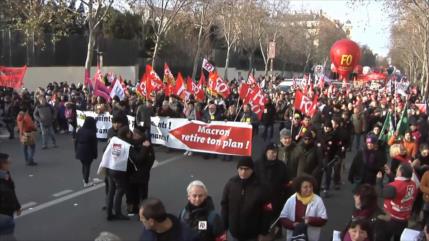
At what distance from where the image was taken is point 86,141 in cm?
990

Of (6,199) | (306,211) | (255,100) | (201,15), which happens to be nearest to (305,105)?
(255,100)

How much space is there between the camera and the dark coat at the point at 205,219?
14.2 ft

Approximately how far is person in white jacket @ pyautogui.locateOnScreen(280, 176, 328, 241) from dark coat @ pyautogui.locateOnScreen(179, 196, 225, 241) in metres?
1.15

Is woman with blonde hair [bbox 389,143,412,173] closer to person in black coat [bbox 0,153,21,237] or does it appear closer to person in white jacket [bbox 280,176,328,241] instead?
person in white jacket [bbox 280,176,328,241]

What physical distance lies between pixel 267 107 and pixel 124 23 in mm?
28168

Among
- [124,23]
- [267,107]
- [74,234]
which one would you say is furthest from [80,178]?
[124,23]

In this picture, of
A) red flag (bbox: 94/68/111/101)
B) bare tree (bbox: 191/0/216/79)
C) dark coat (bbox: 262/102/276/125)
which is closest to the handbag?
red flag (bbox: 94/68/111/101)

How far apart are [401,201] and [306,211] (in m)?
1.39

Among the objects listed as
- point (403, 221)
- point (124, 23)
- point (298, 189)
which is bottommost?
point (403, 221)

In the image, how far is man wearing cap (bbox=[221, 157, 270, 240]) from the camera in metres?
5.17

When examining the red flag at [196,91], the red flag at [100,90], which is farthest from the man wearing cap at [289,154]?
the red flag at [196,91]

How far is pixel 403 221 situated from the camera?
605 cm

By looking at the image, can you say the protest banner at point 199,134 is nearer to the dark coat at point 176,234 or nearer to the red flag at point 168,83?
the red flag at point 168,83

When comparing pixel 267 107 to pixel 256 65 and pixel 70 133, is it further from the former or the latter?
pixel 256 65
